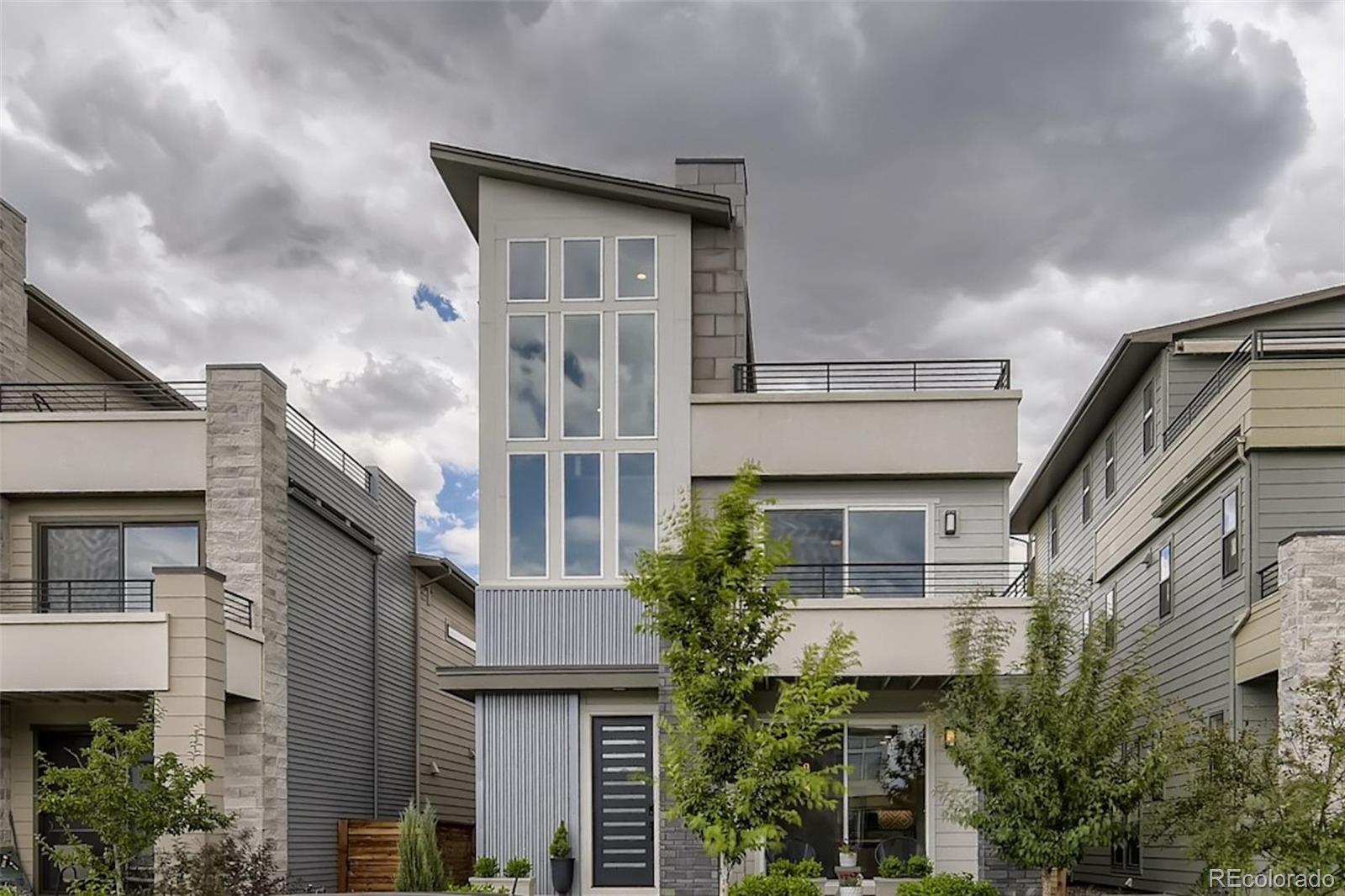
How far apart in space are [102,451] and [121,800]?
6.43 metres

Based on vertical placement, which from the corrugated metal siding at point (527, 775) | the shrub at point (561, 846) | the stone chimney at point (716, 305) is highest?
the stone chimney at point (716, 305)

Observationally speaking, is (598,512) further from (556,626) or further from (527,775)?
(527,775)

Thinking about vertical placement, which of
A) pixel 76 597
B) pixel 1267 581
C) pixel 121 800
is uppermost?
pixel 1267 581

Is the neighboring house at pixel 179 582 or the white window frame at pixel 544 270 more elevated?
the white window frame at pixel 544 270

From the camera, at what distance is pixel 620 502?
67.4 feet

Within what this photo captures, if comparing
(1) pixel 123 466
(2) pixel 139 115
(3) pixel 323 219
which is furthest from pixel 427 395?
(1) pixel 123 466

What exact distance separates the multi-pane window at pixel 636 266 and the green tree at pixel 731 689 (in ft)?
20.4

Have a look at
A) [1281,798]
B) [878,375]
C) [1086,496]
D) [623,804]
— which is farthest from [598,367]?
[1086,496]

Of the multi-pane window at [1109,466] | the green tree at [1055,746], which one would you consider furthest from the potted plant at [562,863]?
the multi-pane window at [1109,466]

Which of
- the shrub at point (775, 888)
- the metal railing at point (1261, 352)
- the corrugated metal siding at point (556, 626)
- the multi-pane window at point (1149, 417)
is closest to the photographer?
the shrub at point (775, 888)

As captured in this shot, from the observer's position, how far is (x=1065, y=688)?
17234 millimetres

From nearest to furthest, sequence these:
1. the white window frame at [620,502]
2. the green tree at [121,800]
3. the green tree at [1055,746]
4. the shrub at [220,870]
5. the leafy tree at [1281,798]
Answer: the leafy tree at [1281,798] < the green tree at [121,800] < the green tree at [1055,746] < the shrub at [220,870] < the white window frame at [620,502]

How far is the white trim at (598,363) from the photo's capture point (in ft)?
67.9

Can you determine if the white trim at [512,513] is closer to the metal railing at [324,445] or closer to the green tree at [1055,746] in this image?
the metal railing at [324,445]
